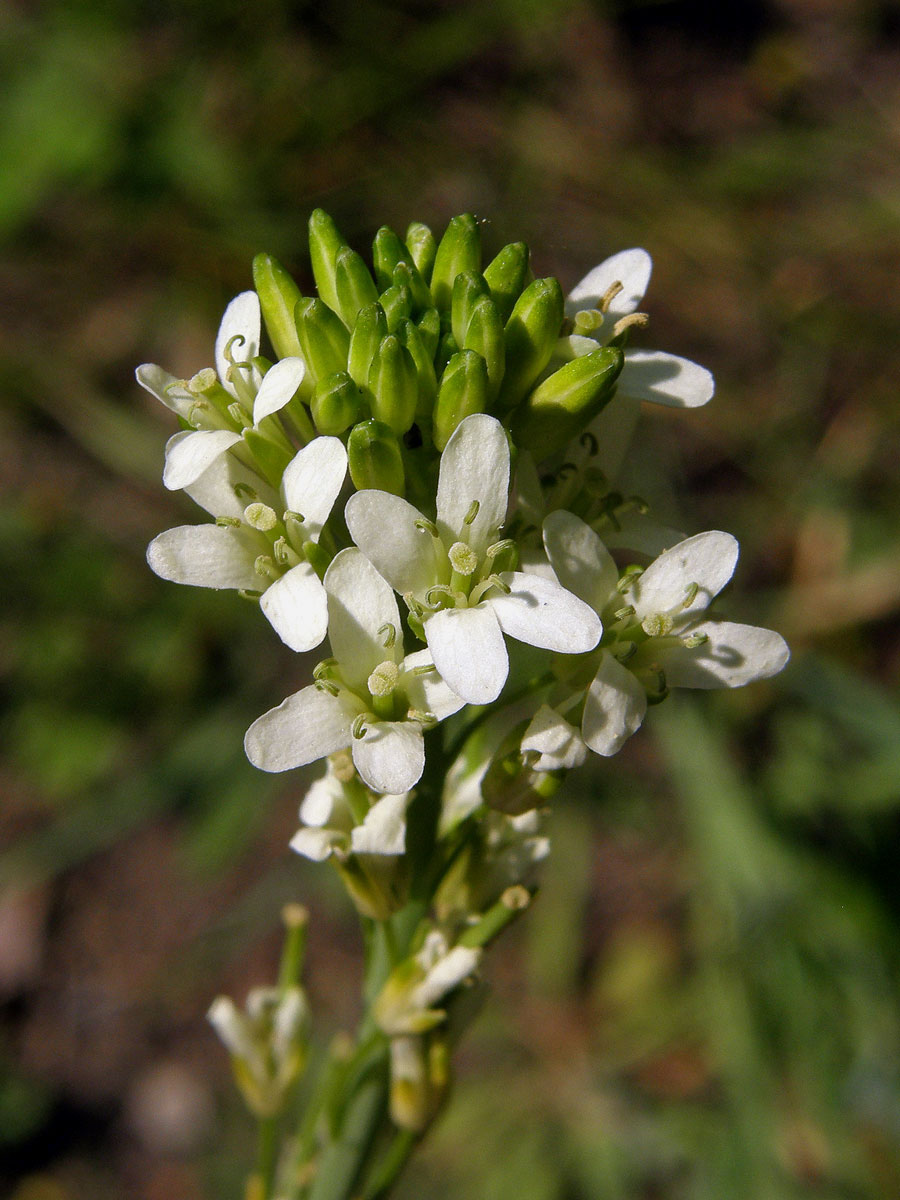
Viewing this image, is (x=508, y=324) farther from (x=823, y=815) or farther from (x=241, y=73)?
(x=241, y=73)

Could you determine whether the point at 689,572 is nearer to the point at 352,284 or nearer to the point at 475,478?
the point at 475,478

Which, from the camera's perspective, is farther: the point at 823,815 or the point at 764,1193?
the point at 823,815

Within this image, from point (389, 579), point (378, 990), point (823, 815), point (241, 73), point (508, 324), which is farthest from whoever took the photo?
point (241, 73)

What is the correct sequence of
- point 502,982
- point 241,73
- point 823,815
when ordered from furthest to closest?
point 241,73, point 502,982, point 823,815

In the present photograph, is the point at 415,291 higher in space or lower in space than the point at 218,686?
higher

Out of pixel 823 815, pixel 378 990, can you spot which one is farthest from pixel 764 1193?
pixel 378 990
